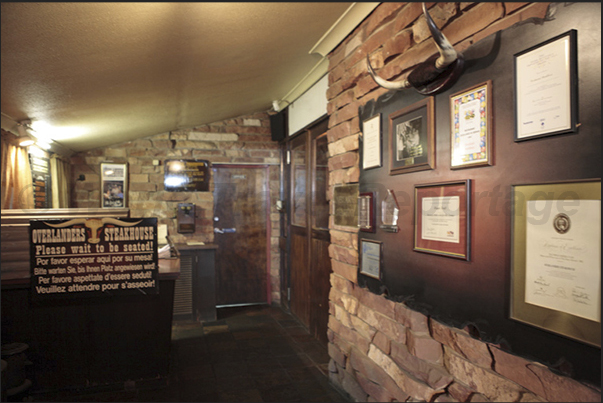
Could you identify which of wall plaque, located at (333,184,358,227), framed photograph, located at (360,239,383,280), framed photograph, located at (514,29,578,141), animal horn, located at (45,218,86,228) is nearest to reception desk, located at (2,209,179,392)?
animal horn, located at (45,218,86,228)

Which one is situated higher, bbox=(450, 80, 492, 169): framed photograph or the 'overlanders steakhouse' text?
bbox=(450, 80, 492, 169): framed photograph

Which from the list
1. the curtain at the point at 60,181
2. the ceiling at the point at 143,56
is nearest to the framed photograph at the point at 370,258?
the ceiling at the point at 143,56

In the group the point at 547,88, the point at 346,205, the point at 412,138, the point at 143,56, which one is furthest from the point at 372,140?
the point at 143,56

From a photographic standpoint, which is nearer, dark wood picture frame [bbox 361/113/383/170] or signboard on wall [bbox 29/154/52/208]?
dark wood picture frame [bbox 361/113/383/170]

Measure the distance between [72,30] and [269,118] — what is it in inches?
140

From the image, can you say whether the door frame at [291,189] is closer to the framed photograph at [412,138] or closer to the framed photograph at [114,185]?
the framed photograph at [412,138]

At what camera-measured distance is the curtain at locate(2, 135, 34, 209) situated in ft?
9.62

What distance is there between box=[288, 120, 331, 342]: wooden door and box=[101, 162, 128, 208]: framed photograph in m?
2.04

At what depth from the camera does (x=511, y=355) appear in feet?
4.44

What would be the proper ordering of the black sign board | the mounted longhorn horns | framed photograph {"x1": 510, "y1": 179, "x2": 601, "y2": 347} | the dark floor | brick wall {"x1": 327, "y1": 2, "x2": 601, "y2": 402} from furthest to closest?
1. the black sign board
2. the dark floor
3. the mounted longhorn horns
4. brick wall {"x1": 327, "y1": 2, "x2": 601, "y2": 402}
5. framed photograph {"x1": 510, "y1": 179, "x2": 601, "y2": 347}

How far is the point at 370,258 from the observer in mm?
2295

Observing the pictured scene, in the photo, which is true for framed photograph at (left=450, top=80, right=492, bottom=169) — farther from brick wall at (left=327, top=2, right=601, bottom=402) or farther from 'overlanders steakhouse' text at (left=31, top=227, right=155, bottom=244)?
'overlanders steakhouse' text at (left=31, top=227, right=155, bottom=244)

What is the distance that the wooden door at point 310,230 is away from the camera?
3713mm

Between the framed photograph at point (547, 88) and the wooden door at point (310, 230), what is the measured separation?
7.85 feet
